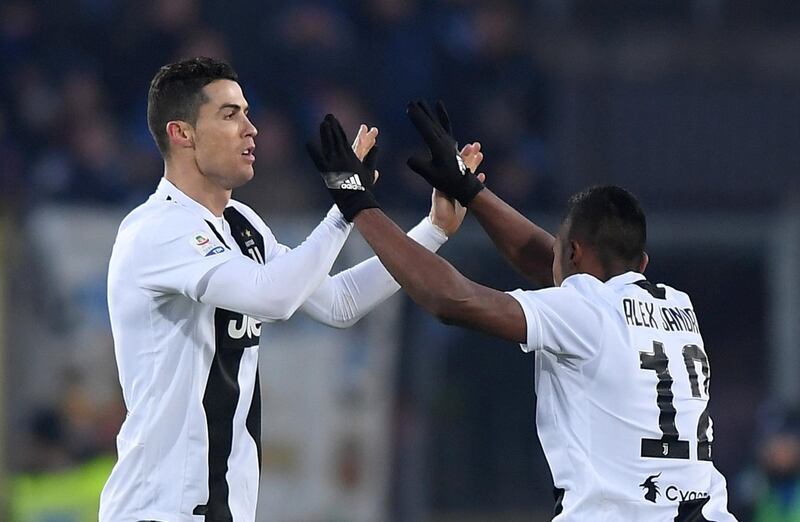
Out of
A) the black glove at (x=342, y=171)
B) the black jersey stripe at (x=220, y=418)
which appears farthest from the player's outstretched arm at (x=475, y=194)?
the black jersey stripe at (x=220, y=418)

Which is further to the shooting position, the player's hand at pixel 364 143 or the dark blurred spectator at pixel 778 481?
the dark blurred spectator at pixel 778 481

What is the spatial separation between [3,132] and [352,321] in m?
6.52

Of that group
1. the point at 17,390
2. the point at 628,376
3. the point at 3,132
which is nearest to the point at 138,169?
the point at 3,132

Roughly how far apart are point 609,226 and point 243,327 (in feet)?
3.71

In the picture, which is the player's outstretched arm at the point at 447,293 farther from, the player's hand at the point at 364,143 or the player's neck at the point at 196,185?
the player's neck at the point at 196,185

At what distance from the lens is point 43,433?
8.88 metres

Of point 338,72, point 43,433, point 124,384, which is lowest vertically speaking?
point 43,433

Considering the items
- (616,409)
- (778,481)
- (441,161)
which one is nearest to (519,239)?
(441,161)

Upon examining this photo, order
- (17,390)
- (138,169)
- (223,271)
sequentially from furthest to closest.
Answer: (138,169) → (17,390) → (223,271)

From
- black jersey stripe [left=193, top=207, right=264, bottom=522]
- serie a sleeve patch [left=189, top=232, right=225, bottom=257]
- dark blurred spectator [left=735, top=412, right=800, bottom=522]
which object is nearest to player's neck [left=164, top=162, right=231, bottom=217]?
black jersey stripe [left=193, top=207, right=264, bottom=522]

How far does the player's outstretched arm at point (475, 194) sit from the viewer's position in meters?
4.81

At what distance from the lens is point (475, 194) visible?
504cm

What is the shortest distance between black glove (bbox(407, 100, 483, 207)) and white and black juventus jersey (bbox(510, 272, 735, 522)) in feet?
2.34

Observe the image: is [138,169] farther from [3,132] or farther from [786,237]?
[786,237]
